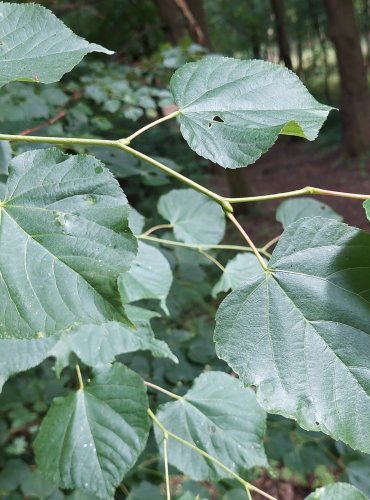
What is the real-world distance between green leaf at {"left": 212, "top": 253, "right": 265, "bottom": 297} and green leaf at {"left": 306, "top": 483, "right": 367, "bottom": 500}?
0.47 meters

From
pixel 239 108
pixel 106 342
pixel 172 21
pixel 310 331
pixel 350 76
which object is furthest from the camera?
pixel 350 76

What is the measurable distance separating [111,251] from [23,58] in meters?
0.33

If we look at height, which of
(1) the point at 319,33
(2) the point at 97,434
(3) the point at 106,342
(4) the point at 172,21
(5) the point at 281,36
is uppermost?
(4) the point at 172,21

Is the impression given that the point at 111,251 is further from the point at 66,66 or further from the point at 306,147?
the point at 306,147

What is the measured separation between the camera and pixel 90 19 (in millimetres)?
4969

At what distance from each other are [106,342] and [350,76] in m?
5.62

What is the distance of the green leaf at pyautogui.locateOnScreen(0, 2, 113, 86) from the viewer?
2.20 ft

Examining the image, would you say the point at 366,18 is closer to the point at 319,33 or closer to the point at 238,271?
the point at 319,33

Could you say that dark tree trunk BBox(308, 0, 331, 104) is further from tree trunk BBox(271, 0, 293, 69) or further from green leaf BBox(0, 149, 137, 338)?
green leaf BBox(0, 149, 137, 338)

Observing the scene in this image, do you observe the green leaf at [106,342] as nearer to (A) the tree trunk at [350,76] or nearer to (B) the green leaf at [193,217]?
(B) the green leaf at [193,217]

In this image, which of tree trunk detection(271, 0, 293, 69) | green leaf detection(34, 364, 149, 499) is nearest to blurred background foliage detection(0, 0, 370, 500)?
green leaf detection(34, 364, 149, 499)

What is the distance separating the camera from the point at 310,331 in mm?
579

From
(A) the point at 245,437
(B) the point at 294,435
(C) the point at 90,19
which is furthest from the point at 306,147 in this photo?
(A) the point at 245,437

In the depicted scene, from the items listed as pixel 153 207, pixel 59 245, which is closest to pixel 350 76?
pixel 153 207
